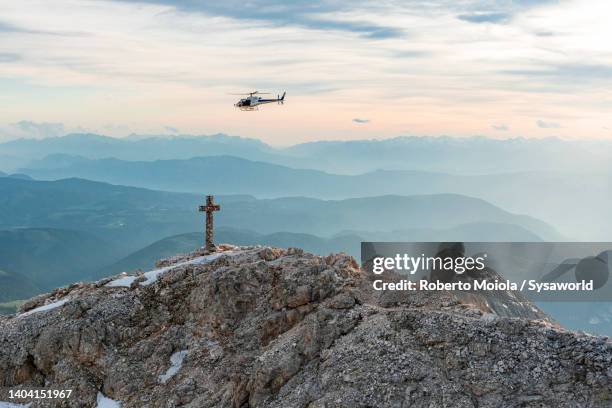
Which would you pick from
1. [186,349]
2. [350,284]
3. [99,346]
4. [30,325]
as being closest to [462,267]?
[350,284]

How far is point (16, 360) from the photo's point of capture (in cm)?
4650

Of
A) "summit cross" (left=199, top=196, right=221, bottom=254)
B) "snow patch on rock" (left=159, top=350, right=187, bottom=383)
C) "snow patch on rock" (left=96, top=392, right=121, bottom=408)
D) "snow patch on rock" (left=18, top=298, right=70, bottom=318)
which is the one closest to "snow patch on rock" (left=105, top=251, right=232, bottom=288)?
"summit cross" (left=199, top=196, right=221, bottom=254)

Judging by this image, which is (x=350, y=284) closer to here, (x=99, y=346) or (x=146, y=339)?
(x=146, y=339)

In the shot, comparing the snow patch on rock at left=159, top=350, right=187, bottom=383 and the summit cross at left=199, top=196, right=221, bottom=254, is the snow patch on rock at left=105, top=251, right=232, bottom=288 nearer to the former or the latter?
the summit cross at left=199, top=196, right=221, bottom=254

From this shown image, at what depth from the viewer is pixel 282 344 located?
4106cm

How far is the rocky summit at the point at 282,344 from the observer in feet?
112

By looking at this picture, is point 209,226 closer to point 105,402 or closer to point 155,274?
point 155,274

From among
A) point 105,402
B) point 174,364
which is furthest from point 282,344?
point 105,402

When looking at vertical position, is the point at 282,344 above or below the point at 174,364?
above

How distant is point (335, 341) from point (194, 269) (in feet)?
53.8

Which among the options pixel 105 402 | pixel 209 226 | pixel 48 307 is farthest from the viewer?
pixel 209 226

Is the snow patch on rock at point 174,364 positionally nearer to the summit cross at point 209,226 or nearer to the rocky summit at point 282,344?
the rocky summit at point 282,344

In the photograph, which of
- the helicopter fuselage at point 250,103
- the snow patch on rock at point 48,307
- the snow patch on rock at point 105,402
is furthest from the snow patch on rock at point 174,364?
the helicopter fuselage at point 250,103

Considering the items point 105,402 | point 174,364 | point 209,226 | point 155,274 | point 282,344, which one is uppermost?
point 209,226
